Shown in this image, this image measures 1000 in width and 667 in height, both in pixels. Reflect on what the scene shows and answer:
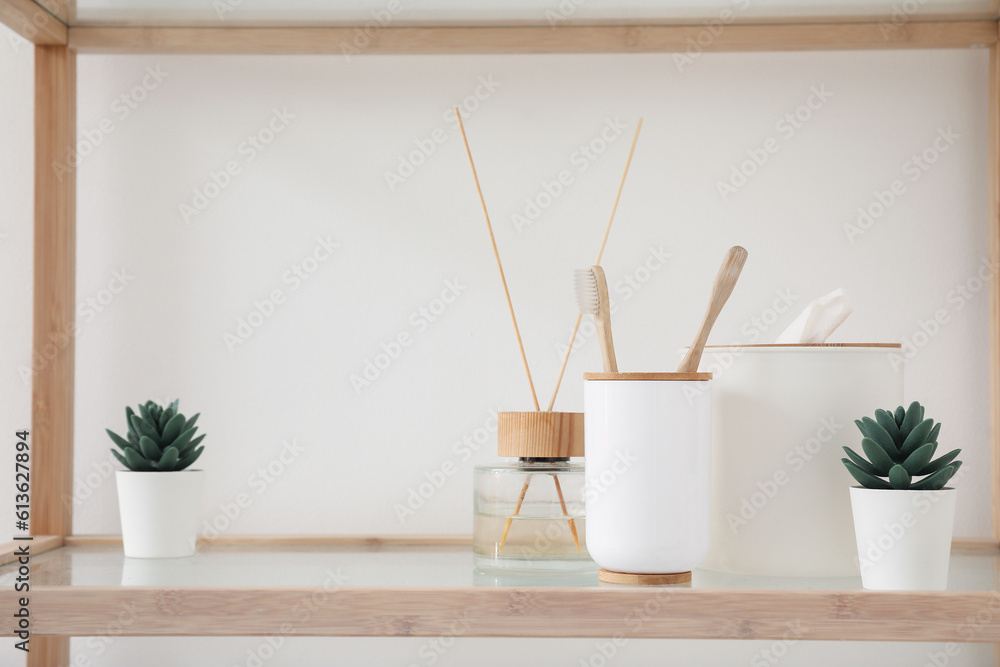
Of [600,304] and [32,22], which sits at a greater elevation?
[32,22]

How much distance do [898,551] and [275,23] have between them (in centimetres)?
72

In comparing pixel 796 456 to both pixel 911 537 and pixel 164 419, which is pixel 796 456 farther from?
pixel 164 419

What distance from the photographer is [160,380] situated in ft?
2.86

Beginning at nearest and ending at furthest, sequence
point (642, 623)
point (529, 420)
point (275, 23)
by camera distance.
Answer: point (642, 623) < point (529, 420) < point (275, 23)

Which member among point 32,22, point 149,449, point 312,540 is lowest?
point 312,540

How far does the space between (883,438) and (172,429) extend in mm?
571

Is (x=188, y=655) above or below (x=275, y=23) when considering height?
below

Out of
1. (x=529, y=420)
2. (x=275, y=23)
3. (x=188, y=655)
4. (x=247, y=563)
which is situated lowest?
(x=188, y=655)

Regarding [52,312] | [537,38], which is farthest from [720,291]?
[52,312]

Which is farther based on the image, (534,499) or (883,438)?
(534,499)

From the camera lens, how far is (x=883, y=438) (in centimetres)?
59

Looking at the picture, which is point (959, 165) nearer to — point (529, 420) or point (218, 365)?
point (529, 420)

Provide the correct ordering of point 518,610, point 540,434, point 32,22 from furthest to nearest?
point 32,22
point 540,434
point 518,610

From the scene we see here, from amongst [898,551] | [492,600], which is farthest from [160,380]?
[898,551]
